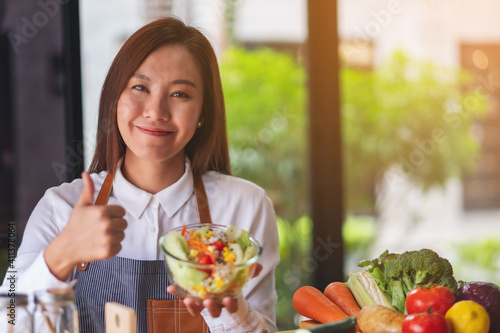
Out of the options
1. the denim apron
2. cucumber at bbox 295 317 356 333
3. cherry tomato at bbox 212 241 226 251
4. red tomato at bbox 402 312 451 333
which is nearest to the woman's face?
the denim apron

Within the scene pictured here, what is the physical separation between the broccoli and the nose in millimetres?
743

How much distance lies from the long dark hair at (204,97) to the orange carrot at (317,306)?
0.47 m

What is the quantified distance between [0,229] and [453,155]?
253 cm

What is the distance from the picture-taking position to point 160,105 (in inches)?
60.8

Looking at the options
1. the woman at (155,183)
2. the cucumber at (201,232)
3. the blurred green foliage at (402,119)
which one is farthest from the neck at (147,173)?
the blurred green foliage at (402,119)

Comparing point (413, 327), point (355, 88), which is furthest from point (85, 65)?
point (413, 327)

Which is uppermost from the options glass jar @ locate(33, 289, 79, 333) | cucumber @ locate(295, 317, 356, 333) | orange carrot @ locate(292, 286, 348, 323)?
glass jar @ locate(33, 289, 79, 333)

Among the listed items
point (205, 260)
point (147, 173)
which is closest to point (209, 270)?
point (205, 260)

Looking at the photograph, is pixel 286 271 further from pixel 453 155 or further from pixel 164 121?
pixel 164 121

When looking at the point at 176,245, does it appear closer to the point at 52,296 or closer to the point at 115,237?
the point at 115,237

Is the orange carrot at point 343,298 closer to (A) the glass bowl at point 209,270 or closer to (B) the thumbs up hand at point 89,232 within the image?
(A) the glass bowl at point 209,270

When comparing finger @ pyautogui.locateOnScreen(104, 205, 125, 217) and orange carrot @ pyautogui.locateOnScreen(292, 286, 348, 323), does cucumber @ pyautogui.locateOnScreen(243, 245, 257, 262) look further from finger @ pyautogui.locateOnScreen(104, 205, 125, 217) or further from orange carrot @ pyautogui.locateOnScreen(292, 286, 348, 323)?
orange carrot @ pyautogui.locateOnScreen(292, 286, 348, 323)

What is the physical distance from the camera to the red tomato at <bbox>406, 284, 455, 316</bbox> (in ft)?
4.50

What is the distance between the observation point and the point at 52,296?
1088 millimetres
